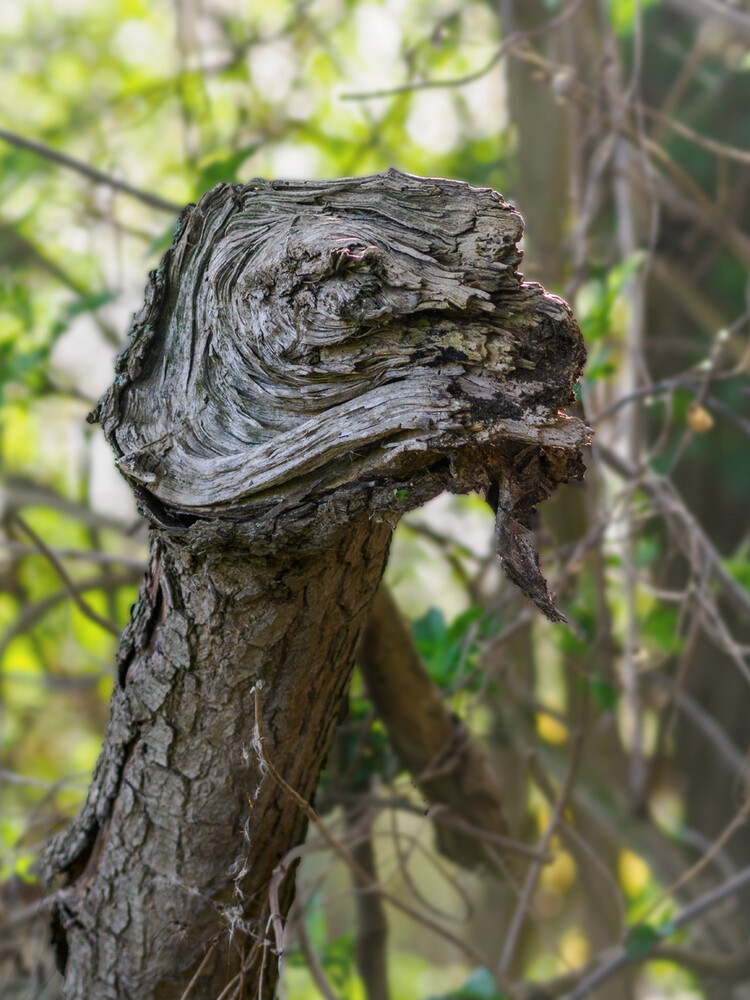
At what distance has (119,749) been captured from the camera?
0.72 meters

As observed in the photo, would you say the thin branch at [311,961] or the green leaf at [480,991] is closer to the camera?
the thin branch at [311,961]

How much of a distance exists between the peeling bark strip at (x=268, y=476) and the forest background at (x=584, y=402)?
52 cm

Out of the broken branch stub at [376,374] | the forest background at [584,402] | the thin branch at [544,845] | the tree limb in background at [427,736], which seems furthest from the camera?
the forest background at [584,402]

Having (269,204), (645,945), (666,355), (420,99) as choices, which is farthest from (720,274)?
(269,204)

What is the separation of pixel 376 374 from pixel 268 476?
91 millimetres

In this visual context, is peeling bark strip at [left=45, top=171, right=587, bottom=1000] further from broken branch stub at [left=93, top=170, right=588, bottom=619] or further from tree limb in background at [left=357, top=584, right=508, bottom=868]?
tree limb in background at [left=357, top=584, right=508, bottom=868]

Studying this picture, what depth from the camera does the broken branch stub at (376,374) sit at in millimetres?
516

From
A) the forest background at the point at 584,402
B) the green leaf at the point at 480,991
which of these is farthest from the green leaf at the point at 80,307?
the green leaf at the point at 480,991

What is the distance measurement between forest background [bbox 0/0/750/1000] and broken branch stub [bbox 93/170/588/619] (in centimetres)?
73

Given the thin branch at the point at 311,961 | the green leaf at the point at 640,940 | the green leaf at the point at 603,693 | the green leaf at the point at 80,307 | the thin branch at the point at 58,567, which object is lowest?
the green leaf at the point at 640,940

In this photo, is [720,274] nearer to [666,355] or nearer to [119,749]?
[666,355]

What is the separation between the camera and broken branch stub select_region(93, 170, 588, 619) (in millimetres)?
516

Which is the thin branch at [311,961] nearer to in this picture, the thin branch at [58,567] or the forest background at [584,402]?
the forest background at [584,402]

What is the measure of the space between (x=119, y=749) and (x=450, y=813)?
730 mm
